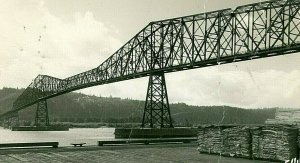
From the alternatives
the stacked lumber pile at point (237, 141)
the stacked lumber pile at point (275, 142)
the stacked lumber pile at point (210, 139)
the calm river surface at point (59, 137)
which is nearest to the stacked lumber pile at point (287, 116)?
the stacked lumber pile at point (275, 142)

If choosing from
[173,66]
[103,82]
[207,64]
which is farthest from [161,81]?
[103,82]

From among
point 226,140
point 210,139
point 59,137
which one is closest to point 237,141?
point 226,140

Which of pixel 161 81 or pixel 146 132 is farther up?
pixel 161 81

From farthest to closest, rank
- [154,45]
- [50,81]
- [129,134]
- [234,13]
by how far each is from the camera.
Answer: [50,81]
[154,45]
[129,134]
[234,13]

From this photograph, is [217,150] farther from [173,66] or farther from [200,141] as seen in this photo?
[173,66]

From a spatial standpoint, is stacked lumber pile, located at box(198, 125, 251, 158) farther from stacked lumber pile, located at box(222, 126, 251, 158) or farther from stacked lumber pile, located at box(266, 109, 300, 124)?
stacked lumber pile, located at box(266, 109, 300, 124)

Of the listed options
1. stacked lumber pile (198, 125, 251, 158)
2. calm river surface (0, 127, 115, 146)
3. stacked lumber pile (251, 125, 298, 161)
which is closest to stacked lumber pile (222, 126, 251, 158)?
stacked lumber pile (198, 125, 251, 158)

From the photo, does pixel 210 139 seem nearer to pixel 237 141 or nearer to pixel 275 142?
pixel 237 141
